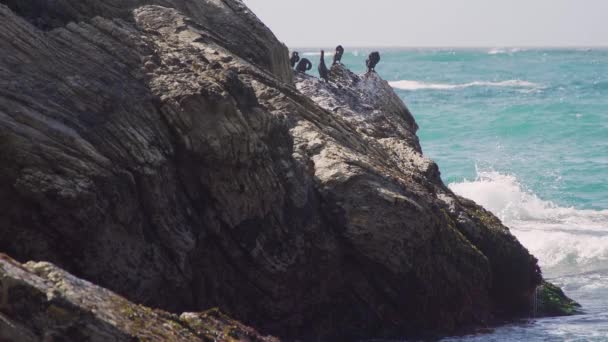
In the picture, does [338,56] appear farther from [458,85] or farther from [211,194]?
[458,85]

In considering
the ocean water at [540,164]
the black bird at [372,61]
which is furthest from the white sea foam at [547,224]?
the black bird at [372,61]

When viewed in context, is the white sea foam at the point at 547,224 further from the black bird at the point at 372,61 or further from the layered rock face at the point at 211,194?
the layered rock face at the point at 211,194

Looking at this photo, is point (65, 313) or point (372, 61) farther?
point (372, 61)

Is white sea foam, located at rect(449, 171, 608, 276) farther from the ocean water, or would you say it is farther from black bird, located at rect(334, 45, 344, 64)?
black bird, located at rect(334, 45, 344, 64)

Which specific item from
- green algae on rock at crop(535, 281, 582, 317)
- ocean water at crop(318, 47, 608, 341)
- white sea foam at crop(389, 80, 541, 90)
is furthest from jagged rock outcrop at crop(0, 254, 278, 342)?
white sea foam at crop(389, 80, 541, 90)

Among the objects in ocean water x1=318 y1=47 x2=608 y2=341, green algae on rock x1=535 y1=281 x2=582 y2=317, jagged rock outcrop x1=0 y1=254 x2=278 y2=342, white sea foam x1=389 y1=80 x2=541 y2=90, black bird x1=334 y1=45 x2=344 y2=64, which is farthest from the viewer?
white sea foam x1=389 y1=80 x2=541 y2=90

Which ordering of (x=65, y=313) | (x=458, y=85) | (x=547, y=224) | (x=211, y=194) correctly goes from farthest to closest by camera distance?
1. (x=458, y=85)
2. (x=547, y=224)
3. (x=211, y=194)
4. (x=65, y=313)

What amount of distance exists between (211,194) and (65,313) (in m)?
3.59

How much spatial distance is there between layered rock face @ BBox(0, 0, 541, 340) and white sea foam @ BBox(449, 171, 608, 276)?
6.32 metres

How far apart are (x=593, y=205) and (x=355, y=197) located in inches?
649

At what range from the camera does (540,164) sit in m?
33.0

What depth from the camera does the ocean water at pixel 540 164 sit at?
53.4 feet

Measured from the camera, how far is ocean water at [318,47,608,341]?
16.3m

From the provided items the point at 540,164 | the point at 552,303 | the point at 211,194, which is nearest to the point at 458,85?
the point at 540,164
